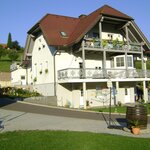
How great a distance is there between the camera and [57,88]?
84.8 ft

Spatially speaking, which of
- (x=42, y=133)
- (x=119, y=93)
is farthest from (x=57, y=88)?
(x=42, y=133)

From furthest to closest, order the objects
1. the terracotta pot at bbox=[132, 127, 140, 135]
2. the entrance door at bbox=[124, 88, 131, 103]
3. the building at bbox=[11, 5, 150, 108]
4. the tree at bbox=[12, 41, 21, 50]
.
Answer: the tree at bbox=[12, 41, 21, 50], the entrance door at bbox=[124, 88, 131, 103], the building at bbox=[11, 5, 150, 108], the terracotta pot at bbox=[132, 127, 140, 135]

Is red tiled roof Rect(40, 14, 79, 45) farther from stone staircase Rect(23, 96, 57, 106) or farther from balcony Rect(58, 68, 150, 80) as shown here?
stone staircase Rect(23, 96, 57, 106)

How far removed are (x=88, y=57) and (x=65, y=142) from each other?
19.2 metres

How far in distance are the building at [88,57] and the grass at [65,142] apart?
13019 mm

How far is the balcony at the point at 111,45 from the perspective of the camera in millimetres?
25839

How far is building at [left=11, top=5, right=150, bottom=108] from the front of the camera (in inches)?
998

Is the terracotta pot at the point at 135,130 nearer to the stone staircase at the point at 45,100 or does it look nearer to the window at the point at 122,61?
the stone staircase at the point at 45,100

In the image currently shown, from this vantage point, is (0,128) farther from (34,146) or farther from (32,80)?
(32,80)

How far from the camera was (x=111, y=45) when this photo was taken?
89.4 ft

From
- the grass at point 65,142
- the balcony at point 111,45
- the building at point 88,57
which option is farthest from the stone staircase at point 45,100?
the grass at point 65,142

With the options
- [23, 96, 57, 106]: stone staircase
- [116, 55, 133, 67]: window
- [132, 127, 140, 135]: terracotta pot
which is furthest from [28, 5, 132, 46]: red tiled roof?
[132, 127, 140, 135]: terracotta pot

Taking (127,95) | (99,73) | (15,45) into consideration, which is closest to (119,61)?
(99,73)

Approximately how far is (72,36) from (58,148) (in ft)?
62.7
